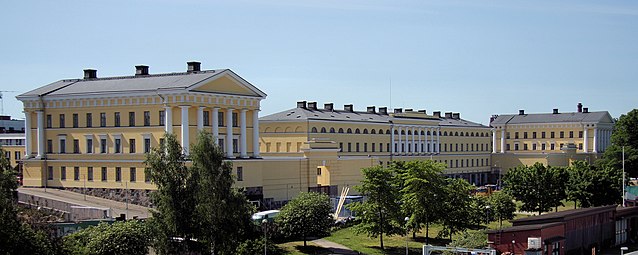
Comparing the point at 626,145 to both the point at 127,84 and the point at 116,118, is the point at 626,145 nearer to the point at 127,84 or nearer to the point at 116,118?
the point at 127,84

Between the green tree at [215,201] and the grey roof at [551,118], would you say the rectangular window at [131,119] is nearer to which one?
the green tree at [215,201]

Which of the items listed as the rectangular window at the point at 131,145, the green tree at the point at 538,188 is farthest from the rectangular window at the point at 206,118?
the green tree at the point at 538,188

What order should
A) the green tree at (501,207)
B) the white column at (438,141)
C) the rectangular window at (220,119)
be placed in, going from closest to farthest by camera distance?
the rectangular window at (220,119)
the green tree at (501,207)
the white column at (438,141)

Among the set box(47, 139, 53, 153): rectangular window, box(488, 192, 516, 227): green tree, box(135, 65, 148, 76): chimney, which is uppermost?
box(135, 65, 148, 76): chimney

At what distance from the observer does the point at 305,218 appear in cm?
4834

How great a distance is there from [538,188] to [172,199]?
126 feet

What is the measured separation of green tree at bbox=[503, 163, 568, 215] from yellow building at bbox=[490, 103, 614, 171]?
145ft

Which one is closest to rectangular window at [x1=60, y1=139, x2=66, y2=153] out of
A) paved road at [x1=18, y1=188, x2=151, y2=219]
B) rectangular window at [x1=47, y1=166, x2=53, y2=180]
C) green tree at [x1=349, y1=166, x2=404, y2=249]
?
rectangular window at [x1=47, y1=166, x2=53, y2=180]

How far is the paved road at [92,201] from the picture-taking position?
54.1 m

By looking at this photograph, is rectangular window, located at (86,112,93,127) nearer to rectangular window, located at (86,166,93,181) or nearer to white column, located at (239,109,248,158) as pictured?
rectangular window, located at (86,166,93,181)

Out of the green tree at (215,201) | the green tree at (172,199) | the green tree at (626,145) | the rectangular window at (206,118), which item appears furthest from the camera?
the green tree at (626,145)

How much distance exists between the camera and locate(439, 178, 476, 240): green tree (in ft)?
171

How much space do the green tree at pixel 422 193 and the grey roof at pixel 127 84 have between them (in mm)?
16555

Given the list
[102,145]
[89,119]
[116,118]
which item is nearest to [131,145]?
[116,118]
